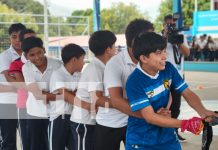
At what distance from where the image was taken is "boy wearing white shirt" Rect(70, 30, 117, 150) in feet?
9.71

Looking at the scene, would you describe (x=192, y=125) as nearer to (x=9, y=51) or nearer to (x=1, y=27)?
(x=9, y=51)

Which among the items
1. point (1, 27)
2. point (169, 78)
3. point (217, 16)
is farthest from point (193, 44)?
point (169, 78)

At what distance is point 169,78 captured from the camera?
237 centimetres

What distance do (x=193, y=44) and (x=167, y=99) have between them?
17868 millimetres

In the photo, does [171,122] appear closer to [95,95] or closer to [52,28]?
[95,95]

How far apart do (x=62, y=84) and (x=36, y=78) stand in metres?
0.34

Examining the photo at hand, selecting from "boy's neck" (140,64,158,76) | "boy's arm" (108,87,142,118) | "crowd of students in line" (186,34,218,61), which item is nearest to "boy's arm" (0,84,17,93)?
"boy's arm" (108,87,142,118)

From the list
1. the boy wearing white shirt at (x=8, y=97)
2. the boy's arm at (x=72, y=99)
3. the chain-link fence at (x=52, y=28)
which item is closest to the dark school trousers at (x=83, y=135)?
the boy's arm at (x=72, y=99)

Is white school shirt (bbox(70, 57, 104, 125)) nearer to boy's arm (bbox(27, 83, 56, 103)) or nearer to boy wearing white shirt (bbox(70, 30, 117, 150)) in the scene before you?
boy wearing white shirt (bbox(70, 30, 117, 150))

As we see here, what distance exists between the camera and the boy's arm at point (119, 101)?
2426 mm

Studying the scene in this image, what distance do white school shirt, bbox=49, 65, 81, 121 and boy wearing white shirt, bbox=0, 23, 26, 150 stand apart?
0.59 m

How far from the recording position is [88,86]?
3.01m

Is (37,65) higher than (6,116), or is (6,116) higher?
(37,65)

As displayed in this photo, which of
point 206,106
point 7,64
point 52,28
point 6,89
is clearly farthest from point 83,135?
point 52,28
